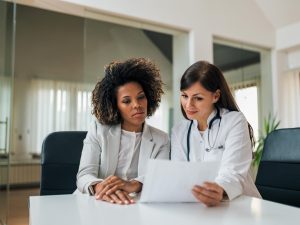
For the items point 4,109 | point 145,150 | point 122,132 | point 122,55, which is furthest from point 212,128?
point 122,55

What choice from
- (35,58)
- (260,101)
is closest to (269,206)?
(260,101)

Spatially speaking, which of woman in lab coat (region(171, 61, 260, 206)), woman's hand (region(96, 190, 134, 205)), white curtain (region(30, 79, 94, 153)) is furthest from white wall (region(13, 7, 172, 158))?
woman's hand (region(96, 190, 134, 205))

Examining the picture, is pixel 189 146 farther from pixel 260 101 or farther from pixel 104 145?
pixel 260 101

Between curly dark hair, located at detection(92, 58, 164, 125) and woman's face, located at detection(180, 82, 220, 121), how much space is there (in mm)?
302

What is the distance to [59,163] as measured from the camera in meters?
1.61

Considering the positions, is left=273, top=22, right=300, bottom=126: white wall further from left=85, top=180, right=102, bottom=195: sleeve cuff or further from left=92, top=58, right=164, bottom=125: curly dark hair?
left=85, top=180, right=102, bottom=195: sleeve cuff

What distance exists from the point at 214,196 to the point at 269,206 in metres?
0.18

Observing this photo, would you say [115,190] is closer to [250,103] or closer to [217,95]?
[217,95]

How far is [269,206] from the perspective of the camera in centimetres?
100

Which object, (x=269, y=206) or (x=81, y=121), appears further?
(x=81, y=121)

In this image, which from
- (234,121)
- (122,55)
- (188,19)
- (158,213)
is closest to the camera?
(158,213)

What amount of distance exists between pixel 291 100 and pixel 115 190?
451 centimetres

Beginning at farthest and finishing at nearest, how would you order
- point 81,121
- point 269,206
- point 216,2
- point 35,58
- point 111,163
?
point 35,58
point 216,2
point 81,121
point 111,163
point 269,206

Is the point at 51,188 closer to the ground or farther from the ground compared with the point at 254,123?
closer to the ground
